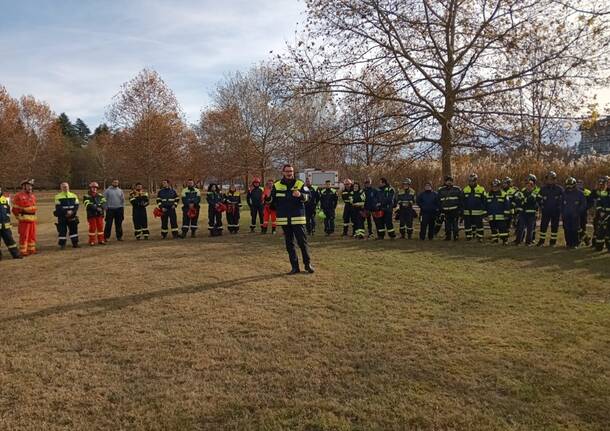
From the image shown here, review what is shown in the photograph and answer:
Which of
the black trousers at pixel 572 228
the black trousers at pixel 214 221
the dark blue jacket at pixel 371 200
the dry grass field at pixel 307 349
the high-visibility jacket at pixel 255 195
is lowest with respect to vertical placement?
the dry grass field at pixel 307 349

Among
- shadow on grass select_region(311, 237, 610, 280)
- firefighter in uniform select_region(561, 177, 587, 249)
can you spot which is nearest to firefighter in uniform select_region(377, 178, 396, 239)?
shadow on grass select_region(311, 237, 610, 280)

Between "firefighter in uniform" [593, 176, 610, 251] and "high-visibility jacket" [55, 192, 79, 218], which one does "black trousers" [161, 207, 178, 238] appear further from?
"firefighter in uniform" [593, 176, 610, 251]

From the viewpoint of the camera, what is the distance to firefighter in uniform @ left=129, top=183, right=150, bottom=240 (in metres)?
14.5

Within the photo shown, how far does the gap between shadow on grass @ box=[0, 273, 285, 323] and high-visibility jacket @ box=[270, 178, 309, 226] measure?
1.21 metres

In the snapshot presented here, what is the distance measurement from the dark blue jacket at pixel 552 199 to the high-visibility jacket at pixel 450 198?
2.31 metres

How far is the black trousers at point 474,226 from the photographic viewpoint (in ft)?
45.3

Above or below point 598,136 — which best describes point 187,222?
below

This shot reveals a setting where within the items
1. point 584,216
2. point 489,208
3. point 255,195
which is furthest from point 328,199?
point 584,216

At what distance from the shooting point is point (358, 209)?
14.6 metres

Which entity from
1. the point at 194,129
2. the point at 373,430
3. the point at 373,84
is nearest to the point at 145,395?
the point at 373,430

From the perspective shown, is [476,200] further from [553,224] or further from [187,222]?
[187,222]

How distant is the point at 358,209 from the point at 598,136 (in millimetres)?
10055

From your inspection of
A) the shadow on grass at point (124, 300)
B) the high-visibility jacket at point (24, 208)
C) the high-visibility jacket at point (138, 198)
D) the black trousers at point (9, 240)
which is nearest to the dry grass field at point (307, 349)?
the shadow on grass at point (124, 300)

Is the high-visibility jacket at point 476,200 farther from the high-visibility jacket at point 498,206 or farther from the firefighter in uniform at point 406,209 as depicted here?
the firefighter in uniform at point 406,209
